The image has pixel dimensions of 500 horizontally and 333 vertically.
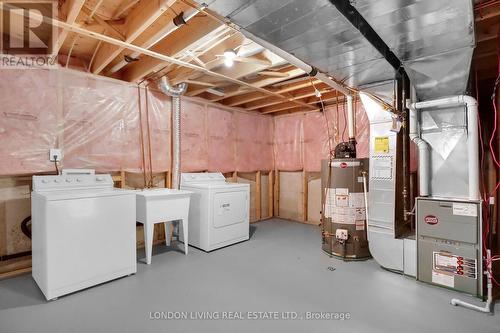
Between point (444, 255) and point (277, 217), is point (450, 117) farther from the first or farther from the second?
point (277, 217)

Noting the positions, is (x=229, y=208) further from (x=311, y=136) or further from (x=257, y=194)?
(x=311, y=136)

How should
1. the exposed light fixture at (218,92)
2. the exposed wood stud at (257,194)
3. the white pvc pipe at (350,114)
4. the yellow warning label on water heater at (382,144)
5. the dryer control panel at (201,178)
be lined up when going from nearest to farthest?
the yellow warning label on water heater at (382,144) < the white pvc pipe at (350,114) < the dryer control panel at (201,178) < the exposed light fixture at (218,92) < the exposed wood stud at (257,194)

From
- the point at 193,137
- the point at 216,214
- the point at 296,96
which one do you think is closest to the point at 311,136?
the point at 296,96

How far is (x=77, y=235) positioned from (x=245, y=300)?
156cm

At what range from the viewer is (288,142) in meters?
5.09

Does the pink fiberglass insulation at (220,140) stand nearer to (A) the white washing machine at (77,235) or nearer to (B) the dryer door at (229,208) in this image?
(B) the dryer door at (229,208)

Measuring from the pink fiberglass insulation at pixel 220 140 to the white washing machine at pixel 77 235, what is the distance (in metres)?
1.91

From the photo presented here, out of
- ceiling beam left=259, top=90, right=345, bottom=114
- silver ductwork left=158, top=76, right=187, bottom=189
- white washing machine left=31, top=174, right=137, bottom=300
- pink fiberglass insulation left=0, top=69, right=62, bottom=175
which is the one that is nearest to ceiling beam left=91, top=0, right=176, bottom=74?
pink fiberglass insulation left=0, top=69, right=62, bottom=175

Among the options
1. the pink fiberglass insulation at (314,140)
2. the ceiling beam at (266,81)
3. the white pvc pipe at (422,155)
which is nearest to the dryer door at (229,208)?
the ceiling beam at (266,81)

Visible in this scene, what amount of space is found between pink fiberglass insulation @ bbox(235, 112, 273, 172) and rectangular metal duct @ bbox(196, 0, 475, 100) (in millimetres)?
2731

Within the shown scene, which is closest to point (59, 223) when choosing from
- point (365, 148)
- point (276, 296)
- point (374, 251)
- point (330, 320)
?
point (276, 296)

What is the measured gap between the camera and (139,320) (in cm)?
183

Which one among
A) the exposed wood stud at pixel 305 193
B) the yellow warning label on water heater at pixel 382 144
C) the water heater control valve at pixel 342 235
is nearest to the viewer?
the yellow warning label on water heater at pixel 382 144

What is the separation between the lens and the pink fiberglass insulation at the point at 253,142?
4738 mm
